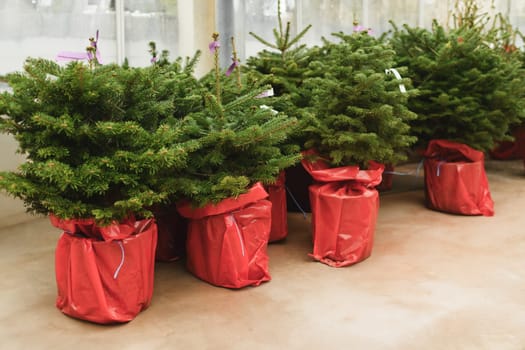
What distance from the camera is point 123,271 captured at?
2.30m

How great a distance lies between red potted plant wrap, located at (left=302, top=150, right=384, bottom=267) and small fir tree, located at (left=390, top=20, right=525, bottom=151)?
1.11m

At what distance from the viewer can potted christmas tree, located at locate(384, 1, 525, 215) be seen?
148 inches

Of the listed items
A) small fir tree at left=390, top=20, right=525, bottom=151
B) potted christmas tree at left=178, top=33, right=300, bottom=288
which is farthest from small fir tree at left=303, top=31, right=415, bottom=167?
small fir tree at left=390, top=20, right=525, bottom=151

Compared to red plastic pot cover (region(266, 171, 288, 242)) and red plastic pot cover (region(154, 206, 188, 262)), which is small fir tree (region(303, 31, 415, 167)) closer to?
red plastic pot cover (region(266, 171, 288, 242))

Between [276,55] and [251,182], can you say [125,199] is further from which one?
[276,55]

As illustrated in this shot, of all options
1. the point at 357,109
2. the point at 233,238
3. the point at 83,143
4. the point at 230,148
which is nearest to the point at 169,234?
the point at 233,238

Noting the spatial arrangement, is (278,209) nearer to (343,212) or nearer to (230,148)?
(343,212)

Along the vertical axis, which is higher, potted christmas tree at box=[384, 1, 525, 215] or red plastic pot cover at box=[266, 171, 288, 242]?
potted christmas tree at box=[384, 1, 525, 215]

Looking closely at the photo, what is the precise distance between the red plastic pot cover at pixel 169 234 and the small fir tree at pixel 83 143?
2.51ft

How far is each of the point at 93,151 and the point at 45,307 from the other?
836 millimetres

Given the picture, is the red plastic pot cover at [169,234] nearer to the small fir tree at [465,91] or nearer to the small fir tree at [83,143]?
the small fir tree at [83,143]

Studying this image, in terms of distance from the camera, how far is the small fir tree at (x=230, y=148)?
249cm

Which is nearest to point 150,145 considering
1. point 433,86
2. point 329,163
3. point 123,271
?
point 123,271

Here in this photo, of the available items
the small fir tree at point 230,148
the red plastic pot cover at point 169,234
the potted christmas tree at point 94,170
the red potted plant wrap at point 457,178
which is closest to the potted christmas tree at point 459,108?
the red potted plant wrap at point 457,178
